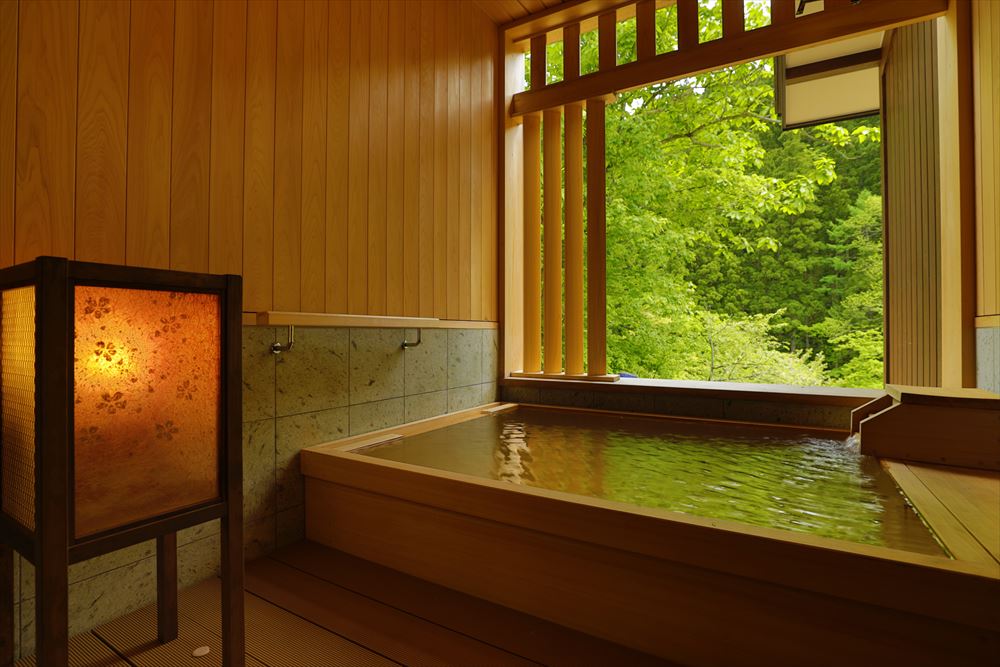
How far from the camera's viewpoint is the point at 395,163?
244 cm

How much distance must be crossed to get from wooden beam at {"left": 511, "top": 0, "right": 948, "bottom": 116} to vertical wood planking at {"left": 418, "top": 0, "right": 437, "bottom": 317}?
0.79 meters

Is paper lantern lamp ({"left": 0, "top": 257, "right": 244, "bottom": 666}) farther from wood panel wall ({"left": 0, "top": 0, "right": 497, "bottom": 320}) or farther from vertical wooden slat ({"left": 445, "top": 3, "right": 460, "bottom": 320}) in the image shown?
vertical wooden slat ({"left": 445, "top": 3, "right": 460, "bottom": 320})

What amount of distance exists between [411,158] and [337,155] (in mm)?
493

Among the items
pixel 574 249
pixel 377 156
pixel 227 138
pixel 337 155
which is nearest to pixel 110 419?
pixel 227 138

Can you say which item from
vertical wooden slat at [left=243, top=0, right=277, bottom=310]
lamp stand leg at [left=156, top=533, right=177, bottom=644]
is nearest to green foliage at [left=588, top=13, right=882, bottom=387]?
vertical wooden slat at [left=243, top=0, right=277, bottom=310]

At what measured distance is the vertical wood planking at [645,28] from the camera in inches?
114

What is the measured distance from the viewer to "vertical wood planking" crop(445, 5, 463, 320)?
2.83m

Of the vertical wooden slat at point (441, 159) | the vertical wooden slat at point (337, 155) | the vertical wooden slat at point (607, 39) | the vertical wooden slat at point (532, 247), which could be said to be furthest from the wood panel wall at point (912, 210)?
the vertical wooden slat at point (337, 155)

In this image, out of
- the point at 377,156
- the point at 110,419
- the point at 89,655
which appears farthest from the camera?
the point at 377,156

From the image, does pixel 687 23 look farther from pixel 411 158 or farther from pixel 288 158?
pixel 288 158

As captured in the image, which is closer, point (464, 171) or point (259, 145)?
point (259, 145)

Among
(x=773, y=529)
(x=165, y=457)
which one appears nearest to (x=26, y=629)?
(x=165, y=457)

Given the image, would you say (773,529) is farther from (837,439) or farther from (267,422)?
(267,422)

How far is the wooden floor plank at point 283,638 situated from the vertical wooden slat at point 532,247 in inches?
84.5
